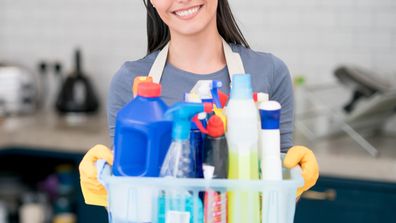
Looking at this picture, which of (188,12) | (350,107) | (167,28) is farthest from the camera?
(350,107)

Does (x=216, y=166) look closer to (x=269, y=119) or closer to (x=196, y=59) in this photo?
(x=269, y=119)

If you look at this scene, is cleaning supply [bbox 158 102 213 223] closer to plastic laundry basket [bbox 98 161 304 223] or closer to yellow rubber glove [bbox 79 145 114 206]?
plastic laundry basket [bbox 98 161 304 223]

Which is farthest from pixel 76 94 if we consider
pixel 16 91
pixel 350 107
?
pixel 350 107

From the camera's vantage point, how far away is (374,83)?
245cm

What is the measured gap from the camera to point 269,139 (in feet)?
3.01

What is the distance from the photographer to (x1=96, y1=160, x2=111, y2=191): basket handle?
888mm

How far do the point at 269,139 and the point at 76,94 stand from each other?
7.62 ft

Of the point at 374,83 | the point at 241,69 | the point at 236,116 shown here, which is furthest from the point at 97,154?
the point at 374,83

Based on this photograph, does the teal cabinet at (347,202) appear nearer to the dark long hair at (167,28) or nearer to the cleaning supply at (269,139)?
the dark long hair at (167,28)

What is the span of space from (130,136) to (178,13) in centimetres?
30

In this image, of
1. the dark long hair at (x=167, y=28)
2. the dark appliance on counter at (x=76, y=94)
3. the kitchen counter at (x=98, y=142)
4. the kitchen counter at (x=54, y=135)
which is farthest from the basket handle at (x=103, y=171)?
the dark appliance on counter at (x=76, y=94)

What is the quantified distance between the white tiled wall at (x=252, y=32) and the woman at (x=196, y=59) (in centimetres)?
148

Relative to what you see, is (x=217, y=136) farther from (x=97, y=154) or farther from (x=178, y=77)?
(x=178, y=77)

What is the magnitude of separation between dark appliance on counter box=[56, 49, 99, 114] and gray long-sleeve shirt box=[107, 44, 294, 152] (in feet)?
6.50
